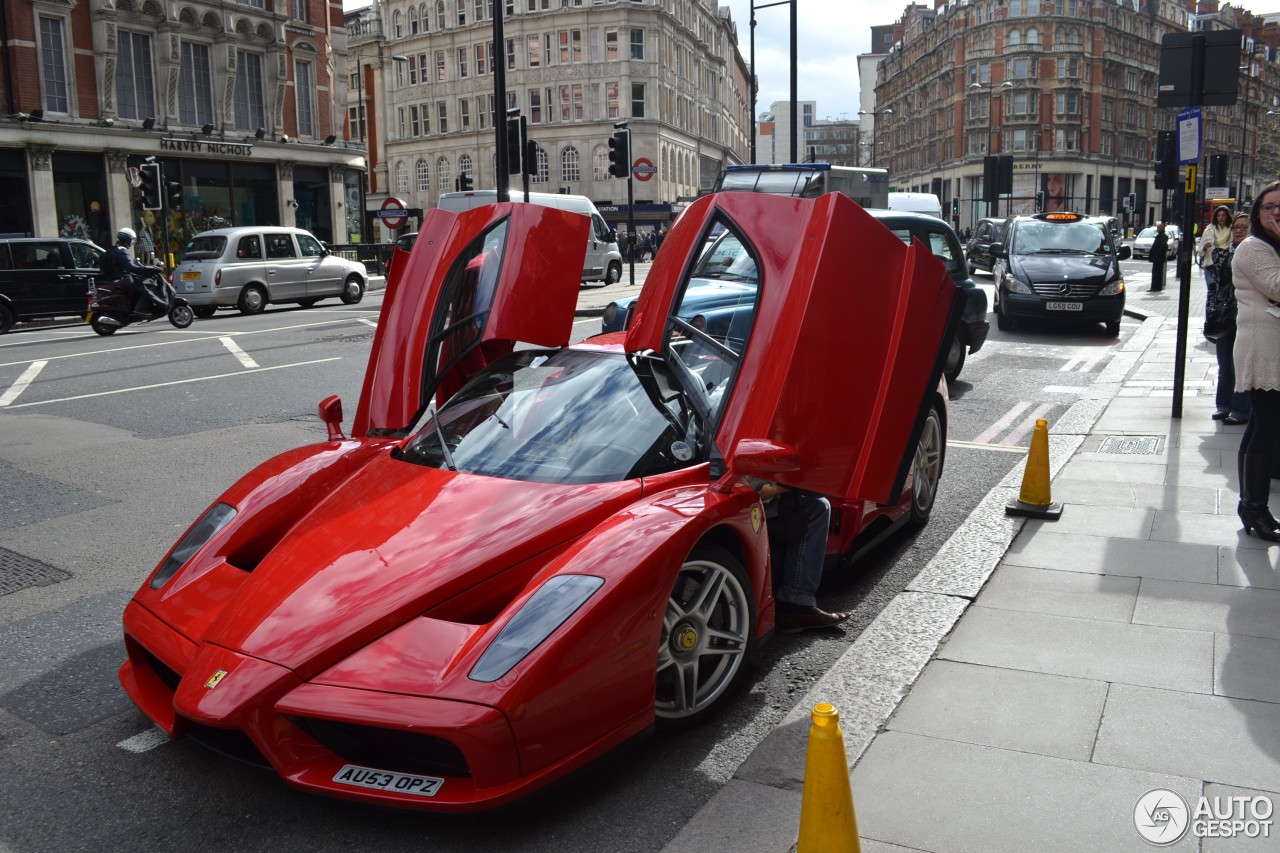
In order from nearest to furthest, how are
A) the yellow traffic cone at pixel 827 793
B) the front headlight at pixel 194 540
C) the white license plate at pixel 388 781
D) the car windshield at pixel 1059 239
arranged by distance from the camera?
the yellow traffic cone at pixel 827 793
the white license plate at pixel 388 781
the front headlight at pixel 194 540
the car windshield at pixel 1059 239

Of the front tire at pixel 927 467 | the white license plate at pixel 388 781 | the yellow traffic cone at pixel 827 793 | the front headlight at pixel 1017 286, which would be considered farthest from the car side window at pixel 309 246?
the yellow traffic cone at pixel 827 793

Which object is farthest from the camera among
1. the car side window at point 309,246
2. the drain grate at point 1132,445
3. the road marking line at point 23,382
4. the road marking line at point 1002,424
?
the car side window at point 309,246

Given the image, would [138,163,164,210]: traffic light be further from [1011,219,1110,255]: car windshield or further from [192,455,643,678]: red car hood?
[192,455,643,678]: red car hood

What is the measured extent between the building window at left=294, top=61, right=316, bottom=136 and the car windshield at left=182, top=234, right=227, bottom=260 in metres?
19.6

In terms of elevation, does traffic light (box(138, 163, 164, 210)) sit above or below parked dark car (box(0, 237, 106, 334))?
above

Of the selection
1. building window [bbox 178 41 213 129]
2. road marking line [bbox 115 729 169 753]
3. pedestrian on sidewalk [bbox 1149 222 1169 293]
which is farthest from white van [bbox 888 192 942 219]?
road marking line [bbox 115 729 169 753]

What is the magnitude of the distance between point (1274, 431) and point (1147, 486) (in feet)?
4.64

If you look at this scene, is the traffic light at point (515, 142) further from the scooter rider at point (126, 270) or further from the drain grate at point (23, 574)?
the drain grate at point (23, 574)

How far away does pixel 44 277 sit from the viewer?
20.1 metres

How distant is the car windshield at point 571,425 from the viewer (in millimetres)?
3830

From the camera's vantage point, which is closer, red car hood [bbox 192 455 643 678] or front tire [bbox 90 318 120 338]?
red car hood [bbox 192 455 643 678]

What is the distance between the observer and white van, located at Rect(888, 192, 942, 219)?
27.2 metres

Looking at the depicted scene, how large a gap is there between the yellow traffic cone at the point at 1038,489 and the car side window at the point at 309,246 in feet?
65.3

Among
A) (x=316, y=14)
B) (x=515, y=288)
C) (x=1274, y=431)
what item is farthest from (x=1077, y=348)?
(x=316, y=14)
